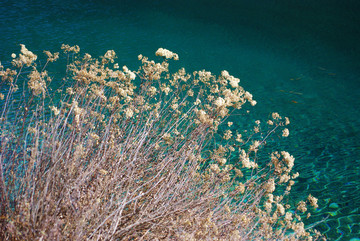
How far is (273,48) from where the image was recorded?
1585 cm

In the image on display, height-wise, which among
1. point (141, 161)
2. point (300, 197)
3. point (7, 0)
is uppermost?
point (141, 161)

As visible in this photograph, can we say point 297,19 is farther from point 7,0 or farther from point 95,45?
point 7,0

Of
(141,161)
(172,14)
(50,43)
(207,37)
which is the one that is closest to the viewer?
(141,161)

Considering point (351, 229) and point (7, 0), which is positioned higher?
point (351, 229)

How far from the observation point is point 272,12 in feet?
71.2

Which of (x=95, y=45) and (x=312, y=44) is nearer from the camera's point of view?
(x=95, y=45)

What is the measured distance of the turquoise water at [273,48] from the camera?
594 cm

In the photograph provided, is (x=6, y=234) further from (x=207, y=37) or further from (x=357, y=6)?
(x=357, y=6)

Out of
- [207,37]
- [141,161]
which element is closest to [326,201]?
[141,161]

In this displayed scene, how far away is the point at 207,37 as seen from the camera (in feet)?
53.4

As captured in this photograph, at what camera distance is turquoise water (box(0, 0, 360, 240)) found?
594 cm

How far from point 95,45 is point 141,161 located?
406 inches

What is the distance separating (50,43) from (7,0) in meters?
9.68

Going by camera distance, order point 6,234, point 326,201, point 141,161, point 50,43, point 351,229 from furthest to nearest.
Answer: point 50,43 < point 326,201 < point 351,229 < point 141,161 < point 6,234
